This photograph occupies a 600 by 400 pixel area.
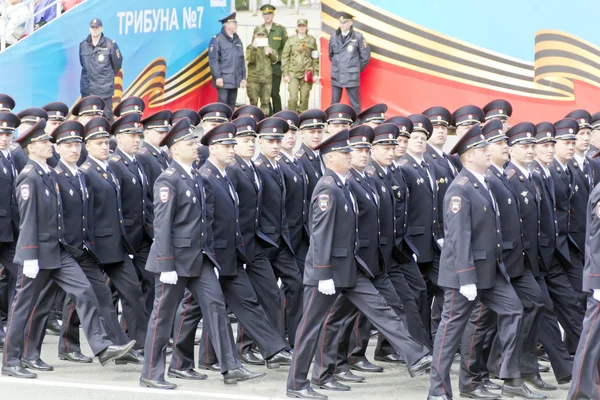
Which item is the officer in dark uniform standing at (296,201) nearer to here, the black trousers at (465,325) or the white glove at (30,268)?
the black trousers at (465,325)

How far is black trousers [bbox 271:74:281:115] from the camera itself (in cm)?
1988

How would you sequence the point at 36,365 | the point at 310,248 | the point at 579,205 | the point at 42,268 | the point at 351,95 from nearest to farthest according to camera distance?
the point at 310,248, the point at 42,268, the point at 36,365, the point at 579,205, the point at 351,95

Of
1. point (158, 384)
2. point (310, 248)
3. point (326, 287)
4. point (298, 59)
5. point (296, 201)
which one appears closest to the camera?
point (326, 287)

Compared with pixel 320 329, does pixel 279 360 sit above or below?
below

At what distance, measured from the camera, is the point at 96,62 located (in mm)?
17438

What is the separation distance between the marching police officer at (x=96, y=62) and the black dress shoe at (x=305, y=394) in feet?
28.2

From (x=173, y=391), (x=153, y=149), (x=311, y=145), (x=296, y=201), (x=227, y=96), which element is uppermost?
(x=227, y=96)

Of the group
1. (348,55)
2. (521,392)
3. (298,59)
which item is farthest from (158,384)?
(298,59)

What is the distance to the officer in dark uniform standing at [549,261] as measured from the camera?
10219 mm

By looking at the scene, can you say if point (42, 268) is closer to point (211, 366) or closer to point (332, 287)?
point (211, 366)

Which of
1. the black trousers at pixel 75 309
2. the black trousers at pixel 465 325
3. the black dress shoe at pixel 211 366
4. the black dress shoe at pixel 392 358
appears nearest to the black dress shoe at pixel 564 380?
the black trousers at pixel 465 325

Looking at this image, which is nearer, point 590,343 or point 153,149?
point 590,343

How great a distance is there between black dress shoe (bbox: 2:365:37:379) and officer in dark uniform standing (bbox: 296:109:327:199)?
3141 millimetres

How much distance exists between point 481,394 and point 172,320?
2.40 metres
